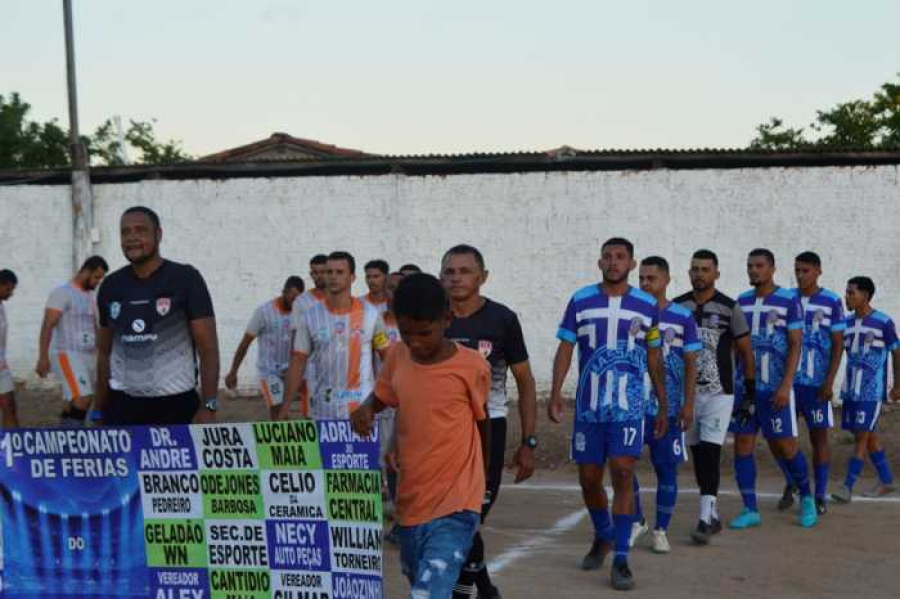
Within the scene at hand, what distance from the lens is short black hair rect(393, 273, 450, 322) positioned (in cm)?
602

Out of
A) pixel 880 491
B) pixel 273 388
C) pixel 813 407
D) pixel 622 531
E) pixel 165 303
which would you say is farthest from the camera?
pixel 273 388

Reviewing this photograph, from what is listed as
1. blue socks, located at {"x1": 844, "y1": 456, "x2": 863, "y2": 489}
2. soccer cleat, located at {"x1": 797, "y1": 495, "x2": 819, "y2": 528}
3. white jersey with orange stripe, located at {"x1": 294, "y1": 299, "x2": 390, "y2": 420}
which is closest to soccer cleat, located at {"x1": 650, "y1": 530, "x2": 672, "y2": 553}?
soccer cleat, located at {"x1": 797, "y1": 495, "x2": 819, "y2": 528}

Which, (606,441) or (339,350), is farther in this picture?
(339,350)

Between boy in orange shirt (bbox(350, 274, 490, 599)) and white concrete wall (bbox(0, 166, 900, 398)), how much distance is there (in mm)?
13796

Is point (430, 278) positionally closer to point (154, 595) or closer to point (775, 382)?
point (154, 595)

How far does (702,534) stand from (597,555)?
1.30 metres

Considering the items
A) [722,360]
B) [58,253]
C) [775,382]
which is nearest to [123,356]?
[722,360]

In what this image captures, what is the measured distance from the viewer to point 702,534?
1034cm

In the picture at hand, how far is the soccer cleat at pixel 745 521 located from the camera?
439 inches

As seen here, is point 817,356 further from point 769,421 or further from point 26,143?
point 26,143

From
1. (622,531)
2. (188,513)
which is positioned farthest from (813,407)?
(188,513)

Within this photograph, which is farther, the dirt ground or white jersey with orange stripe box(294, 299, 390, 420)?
white jersey with orange stripe box(294, 299, 390, 420)

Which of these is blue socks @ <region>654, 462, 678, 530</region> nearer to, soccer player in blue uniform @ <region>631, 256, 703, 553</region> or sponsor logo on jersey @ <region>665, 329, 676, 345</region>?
soccer player in blue uniform @ <region>631, 256, 703, 553</region>

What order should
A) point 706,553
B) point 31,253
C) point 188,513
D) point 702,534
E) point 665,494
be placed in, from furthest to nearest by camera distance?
1. point 31,253
2. point 702,534
3. point 665,494
4. point 706,553
5. point 188,513
